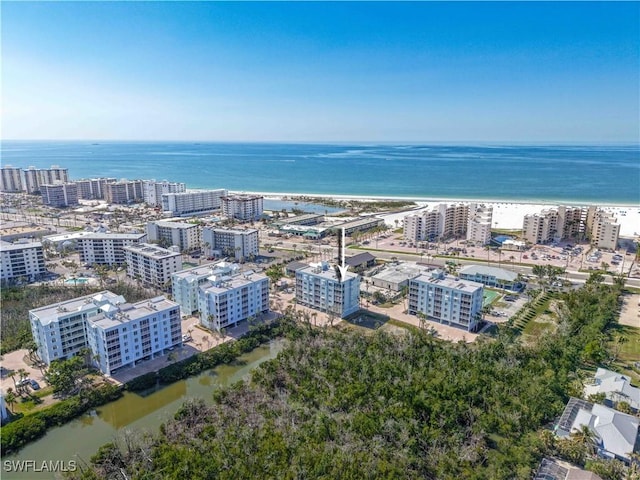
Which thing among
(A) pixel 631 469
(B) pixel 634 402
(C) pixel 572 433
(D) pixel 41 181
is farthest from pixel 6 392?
(D) pixel 41 181

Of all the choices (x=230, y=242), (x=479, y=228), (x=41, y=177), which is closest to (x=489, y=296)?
(x=479, y=228)

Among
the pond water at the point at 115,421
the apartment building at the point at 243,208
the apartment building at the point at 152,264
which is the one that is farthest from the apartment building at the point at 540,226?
the apartment building at the point at 152,264

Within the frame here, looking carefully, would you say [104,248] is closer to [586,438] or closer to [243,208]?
[243,208]

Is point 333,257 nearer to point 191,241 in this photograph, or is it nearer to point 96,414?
point 191,241

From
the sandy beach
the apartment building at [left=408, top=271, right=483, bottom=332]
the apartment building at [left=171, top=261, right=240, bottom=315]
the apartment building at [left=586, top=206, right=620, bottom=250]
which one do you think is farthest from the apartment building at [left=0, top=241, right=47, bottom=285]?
the apartment building at [left=586, top=206, right=620, bottom=250]

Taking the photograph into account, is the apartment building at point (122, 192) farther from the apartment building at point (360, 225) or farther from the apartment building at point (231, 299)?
the apartment building at point (231, 299)

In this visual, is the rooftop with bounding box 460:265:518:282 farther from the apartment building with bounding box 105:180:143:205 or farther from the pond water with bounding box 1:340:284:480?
the apartment building with bounding box 105:180:143:205
